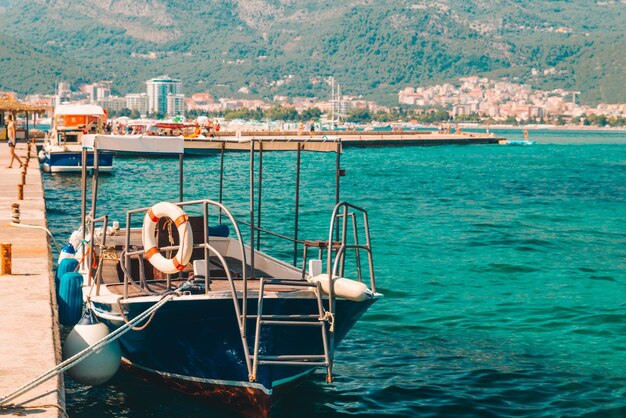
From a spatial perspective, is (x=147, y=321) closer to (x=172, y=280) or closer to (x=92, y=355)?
(x=92, y=355)

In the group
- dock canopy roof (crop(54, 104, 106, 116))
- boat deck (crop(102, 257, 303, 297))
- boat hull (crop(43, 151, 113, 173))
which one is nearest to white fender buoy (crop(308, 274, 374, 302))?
boat deck (crop(102, 257, 303, 297))

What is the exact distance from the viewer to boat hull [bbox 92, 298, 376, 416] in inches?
457

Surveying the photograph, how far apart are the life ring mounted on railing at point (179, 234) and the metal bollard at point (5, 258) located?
3675mm

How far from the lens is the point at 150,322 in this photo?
12.2 metres

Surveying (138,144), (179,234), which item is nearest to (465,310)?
(138,144)

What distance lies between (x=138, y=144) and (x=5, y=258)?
3007 mm

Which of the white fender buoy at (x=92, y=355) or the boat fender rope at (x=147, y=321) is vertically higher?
the boat fender rope at (x=147, y=321)

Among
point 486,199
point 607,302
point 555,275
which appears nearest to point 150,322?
point 607,302

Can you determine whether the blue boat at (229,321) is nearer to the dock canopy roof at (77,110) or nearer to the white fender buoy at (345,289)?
the white fender buoy at (345,289)

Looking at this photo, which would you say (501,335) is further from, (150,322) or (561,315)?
(150,322)

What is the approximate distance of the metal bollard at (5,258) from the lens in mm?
14812

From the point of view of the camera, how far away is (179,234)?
39.1 feet

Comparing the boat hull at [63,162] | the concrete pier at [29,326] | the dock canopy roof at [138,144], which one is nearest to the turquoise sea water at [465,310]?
the boat hull at [63,162]

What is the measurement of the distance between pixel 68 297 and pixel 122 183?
124 feet
